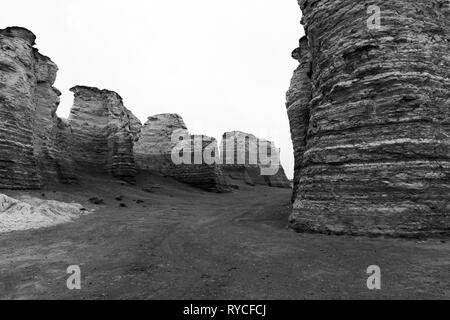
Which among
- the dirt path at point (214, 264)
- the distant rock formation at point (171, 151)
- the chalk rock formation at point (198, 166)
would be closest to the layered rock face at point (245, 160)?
the distant rock formation at point (171, 151)

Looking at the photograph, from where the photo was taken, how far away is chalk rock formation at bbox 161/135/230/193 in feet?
157

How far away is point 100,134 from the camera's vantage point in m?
42.6

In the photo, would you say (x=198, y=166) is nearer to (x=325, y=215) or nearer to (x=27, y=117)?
(x=27, y=117)

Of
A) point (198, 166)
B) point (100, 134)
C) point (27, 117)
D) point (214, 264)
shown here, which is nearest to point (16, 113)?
point (27, 117)

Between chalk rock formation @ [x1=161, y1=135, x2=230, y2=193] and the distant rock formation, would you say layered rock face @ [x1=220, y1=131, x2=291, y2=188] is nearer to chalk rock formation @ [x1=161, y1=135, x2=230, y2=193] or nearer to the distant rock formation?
the distant rock formation

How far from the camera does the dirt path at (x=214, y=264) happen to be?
276 inches

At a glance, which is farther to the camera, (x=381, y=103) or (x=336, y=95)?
(x=336, y=95)

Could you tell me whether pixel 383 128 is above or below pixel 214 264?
above

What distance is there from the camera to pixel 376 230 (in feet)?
37.4

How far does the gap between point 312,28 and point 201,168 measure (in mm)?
34250

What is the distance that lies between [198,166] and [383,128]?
37.7 metres
